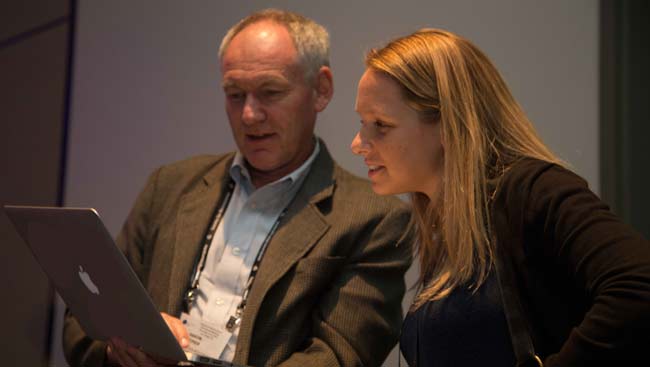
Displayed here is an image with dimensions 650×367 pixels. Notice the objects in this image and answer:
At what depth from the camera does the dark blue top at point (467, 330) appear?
4.85ft

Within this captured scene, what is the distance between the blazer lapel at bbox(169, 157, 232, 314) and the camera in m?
2.32

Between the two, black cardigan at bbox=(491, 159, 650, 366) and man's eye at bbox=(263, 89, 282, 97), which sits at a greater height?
man's eye at bbox=(263, 89, 282, 97)

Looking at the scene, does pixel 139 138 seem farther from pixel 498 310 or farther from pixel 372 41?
pixel 498 310

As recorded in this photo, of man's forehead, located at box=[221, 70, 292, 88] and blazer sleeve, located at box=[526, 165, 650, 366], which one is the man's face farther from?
blazer sleeve, located at box=[526, 165, 650, 366]

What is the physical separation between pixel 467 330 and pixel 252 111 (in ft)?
3.92

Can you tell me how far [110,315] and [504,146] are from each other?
1.03 metres

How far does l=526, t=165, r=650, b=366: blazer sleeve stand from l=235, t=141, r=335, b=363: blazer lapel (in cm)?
97

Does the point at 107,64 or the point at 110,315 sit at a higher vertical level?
the point at 107,64

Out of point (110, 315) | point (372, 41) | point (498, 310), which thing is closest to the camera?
point (498, 310)

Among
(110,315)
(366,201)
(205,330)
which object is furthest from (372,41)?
(110,315)

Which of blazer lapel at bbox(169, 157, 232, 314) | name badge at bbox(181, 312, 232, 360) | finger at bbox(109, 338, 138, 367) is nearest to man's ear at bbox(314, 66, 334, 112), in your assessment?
blazer lapel at bbox(169, 157, 232, 314)

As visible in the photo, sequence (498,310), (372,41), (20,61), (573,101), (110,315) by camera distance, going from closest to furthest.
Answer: (498,310) < (110,315) < (573,101) < (372,41) < (20,61)

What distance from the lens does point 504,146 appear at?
1576 millimetres

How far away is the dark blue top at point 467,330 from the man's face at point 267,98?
1.04 m
